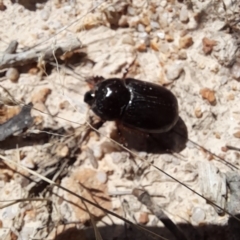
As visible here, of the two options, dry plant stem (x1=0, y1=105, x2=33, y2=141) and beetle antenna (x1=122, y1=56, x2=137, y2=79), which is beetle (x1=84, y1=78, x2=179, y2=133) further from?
dry plant stem (x1=0, y1=105, x2=33, y2=141)

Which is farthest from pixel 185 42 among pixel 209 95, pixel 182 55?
pixel 209 95

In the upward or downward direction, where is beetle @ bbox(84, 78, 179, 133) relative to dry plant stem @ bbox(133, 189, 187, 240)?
upward

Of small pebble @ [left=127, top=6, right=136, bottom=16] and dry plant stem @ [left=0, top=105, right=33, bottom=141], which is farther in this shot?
small pebble @ [left=127, top=6, right=136, bottom=16]

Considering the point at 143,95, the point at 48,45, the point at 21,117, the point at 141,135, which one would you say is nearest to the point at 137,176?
the point at 141,135

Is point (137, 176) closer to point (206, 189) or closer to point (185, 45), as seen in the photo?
point (206, 189)

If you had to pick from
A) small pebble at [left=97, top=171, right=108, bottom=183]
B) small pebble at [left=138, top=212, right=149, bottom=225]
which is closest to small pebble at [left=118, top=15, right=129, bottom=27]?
small pebble at [left=97, top=171, right=108, bottom=183]

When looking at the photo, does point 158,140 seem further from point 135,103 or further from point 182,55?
point 182,55
